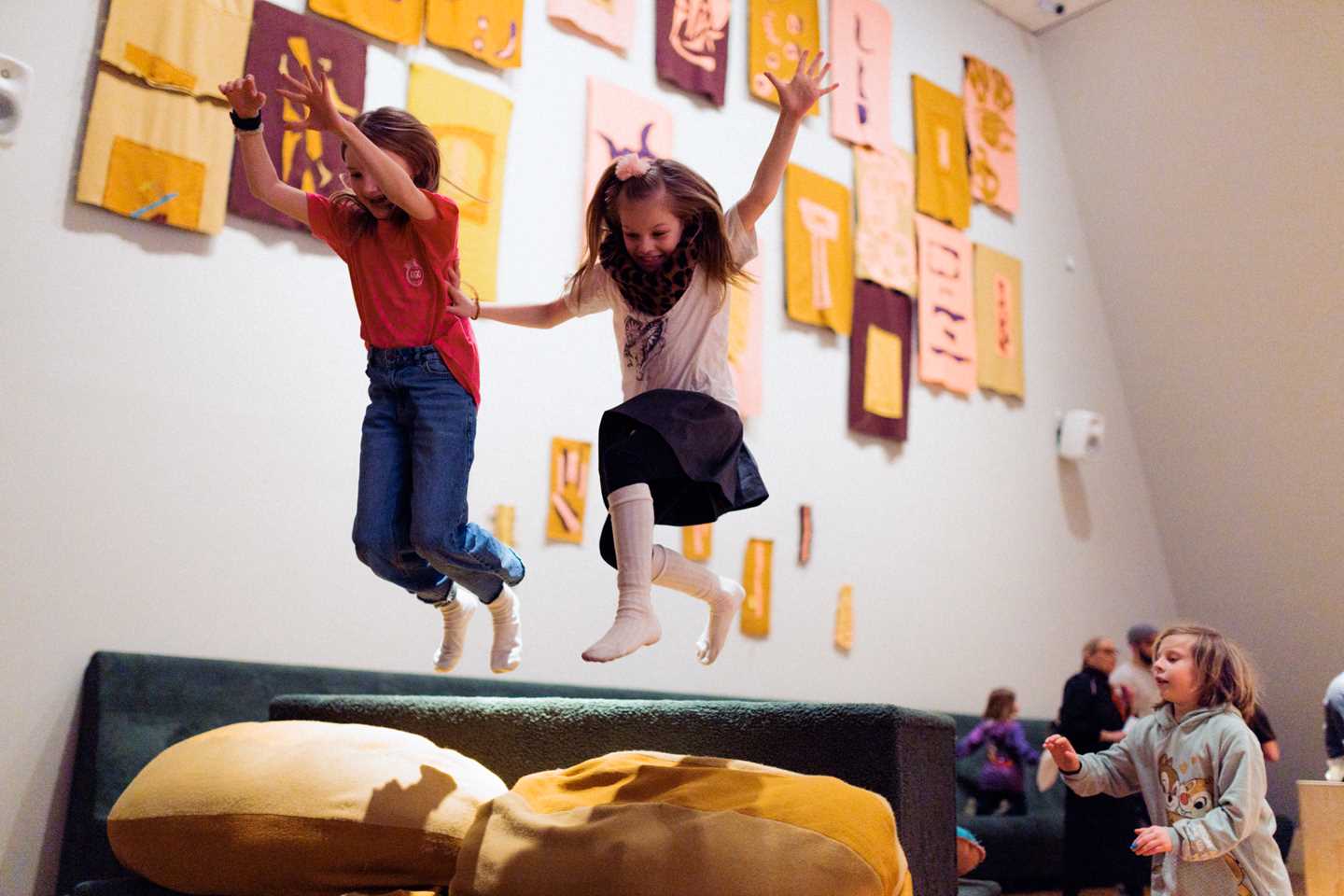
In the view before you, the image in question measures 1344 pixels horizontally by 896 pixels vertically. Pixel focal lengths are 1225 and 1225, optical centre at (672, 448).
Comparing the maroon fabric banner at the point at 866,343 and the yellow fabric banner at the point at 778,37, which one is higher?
the yellow fabric banner at the point at 778,37

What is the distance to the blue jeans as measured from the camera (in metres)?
2.32

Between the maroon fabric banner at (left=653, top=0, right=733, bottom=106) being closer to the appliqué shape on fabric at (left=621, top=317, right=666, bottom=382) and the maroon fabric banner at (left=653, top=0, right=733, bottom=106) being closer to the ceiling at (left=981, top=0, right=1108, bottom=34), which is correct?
the ceiling at (left=981, top=0, right=1108, bottom=34)

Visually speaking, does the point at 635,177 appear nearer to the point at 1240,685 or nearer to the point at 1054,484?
the point at 1240,685

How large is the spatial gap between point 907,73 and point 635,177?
170 inches

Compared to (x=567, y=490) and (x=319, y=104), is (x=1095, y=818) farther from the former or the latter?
(x=319, y=104)

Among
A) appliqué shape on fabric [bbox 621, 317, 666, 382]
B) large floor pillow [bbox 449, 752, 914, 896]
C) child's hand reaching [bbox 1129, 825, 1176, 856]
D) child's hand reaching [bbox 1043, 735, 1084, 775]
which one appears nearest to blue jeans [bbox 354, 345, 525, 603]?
appliqué shape on fabric [bbox 621, 317, 666, 382]

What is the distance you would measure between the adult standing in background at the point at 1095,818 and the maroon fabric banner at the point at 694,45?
2.77 m

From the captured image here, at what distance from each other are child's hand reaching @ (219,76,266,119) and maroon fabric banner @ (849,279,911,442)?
3643 mm

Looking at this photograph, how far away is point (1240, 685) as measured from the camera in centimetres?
261

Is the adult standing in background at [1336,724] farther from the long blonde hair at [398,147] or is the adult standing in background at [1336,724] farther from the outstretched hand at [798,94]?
the long blonde hair at [398,147]

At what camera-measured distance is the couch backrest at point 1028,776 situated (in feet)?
17.7

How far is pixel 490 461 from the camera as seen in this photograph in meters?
4.36

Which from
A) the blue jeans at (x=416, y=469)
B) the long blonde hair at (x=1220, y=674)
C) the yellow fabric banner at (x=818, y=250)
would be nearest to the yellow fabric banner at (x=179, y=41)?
the blue jeans at (x=416, y=469)

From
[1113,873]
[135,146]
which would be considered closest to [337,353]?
[135,146]
